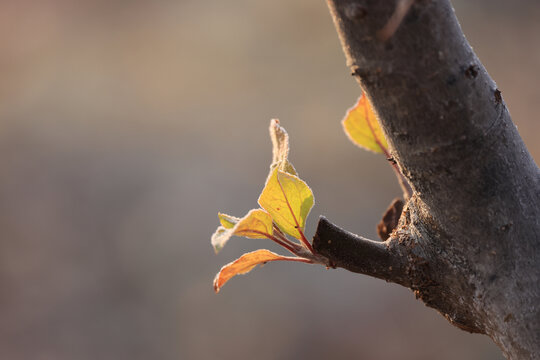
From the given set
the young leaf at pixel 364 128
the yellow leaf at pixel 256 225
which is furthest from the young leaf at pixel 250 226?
the young leaf at pixel 364 128

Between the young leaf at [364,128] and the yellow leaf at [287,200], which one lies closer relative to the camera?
the yellow leaf at [287,200]

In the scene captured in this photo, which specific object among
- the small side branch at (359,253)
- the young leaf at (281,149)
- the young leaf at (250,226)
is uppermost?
the young leaf at (281,149)

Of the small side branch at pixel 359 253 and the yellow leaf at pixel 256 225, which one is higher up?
the yellow leaf at pixel 256 225

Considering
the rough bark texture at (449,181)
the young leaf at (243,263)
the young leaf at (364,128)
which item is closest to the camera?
the rough bark texture at (449,181)

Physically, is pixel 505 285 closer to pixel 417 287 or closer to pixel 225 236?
pixel 417 287

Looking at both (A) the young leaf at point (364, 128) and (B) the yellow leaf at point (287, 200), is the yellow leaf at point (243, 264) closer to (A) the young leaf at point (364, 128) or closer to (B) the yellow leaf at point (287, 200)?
(B) the yellow leaf at point (287, 200)

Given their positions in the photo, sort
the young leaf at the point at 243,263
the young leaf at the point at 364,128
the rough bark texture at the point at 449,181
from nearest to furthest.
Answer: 1. the rough bark texture at the point at 449,181
2. the young leaf at the point at 243,263
3. the young leaf at the point at 364,128

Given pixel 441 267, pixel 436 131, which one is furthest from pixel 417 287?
pixel 436 131
